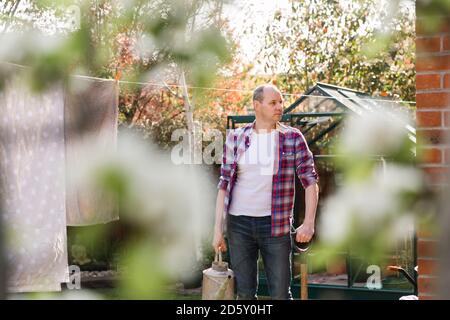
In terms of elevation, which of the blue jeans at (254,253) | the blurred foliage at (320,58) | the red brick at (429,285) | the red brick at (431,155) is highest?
the blurred foliage at (320,58)

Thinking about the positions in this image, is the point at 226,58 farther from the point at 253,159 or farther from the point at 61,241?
the point at 61,241

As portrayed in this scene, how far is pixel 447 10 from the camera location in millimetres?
551

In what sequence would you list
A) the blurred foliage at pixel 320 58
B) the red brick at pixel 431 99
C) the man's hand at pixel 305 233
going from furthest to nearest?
the blurred foliage at pixel 320 58 < the man's hand at pixel 305 233 < the red brick at pixel 431 99

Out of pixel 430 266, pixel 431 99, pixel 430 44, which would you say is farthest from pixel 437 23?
pixel 431 99

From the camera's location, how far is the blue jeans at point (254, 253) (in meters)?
2.74

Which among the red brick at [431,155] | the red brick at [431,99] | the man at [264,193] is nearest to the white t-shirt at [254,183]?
the man at [264,193]

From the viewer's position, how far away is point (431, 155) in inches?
27.6

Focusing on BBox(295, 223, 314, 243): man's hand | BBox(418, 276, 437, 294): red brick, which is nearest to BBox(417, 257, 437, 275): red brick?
BBox(418, 276, 437, 294): red brick

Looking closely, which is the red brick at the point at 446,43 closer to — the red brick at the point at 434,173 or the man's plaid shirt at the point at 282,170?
the red brick at the point at 434,173

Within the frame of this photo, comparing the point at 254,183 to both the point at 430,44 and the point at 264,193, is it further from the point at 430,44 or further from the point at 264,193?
the point at 430,44

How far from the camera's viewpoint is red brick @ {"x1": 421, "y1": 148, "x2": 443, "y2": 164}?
67 centimetres

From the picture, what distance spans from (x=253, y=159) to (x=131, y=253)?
2.14 metres
